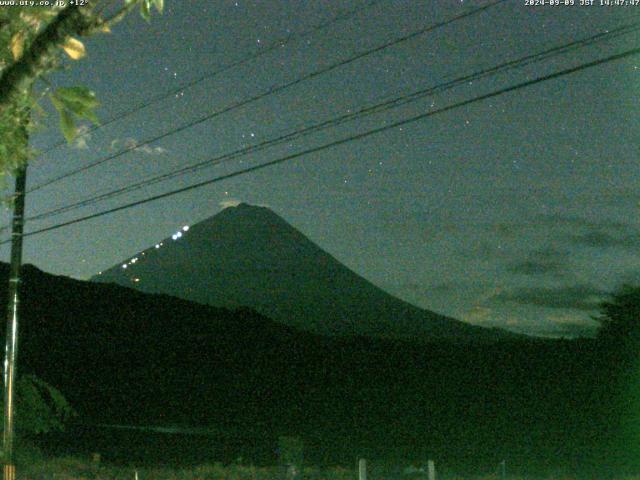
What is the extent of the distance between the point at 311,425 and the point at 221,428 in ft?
20.7

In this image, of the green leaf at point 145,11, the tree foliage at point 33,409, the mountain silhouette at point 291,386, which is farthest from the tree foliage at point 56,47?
the mountain silhouette at point 291,386

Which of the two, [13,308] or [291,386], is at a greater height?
[291,386]

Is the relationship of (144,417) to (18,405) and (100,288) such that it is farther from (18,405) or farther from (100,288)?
(100,288)

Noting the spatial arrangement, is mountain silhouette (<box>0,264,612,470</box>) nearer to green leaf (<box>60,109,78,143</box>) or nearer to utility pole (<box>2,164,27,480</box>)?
utility pole (<box>2,164,27,480</box>)

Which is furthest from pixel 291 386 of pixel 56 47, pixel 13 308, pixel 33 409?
pixel 56 47

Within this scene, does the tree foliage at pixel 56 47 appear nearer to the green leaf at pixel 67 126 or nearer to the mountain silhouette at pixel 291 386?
the green leaf at pixel 67 126

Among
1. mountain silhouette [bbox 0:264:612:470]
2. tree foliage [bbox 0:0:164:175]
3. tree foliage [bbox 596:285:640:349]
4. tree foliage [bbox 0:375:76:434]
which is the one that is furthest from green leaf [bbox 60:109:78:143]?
tree foliage [bbox 596:285:640:349]

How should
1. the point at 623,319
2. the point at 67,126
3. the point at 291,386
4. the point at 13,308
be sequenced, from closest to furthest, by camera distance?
the point at 67,126
the point at 13,308
the point at 623,319
the point at 291,386

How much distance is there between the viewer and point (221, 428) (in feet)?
158

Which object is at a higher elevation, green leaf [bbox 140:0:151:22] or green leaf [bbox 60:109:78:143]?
green leaf [bbox 140:0:151:22]

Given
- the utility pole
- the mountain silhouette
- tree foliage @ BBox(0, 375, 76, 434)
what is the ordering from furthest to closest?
the mountain silhouette < tree foliage @ BBox(0, 375, 76, 434) < the utility pole

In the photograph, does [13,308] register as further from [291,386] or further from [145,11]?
[291,386]

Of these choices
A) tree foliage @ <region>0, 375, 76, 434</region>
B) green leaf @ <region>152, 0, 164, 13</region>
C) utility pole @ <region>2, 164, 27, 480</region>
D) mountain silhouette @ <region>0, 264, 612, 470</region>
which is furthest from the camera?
mountain silhouette @ <region>0, 264, 612, 470</region>

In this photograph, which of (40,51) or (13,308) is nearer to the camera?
(40,51)
